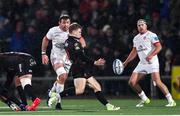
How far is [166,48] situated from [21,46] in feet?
14.9

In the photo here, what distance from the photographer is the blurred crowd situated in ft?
76.1

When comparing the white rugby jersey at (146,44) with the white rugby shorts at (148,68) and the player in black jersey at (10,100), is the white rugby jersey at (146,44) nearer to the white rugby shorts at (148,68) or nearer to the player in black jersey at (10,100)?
the white rugby shorts at (148,68)

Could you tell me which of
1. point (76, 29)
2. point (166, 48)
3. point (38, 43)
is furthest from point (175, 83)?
point (76, 29)

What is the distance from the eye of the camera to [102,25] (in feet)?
78.8

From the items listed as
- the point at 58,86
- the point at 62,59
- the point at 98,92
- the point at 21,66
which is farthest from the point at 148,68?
the point at 21,66

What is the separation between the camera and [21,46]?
78.1ft

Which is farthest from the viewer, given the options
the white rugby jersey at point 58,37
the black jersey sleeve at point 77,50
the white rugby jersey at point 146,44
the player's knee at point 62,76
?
the white rugby jersey at point 146,44

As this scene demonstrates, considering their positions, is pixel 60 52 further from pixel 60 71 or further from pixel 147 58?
pixel 147 58

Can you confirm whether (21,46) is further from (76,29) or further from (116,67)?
(76,29)

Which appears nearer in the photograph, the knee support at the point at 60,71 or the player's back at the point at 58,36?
the knee support at the point at 60,71

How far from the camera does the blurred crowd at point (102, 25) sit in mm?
23188

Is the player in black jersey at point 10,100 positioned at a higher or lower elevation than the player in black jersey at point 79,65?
lower

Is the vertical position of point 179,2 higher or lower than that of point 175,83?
higher

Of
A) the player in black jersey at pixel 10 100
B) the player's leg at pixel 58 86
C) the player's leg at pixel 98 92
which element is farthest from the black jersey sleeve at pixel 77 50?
the player in black jersey at pixel 10 100
